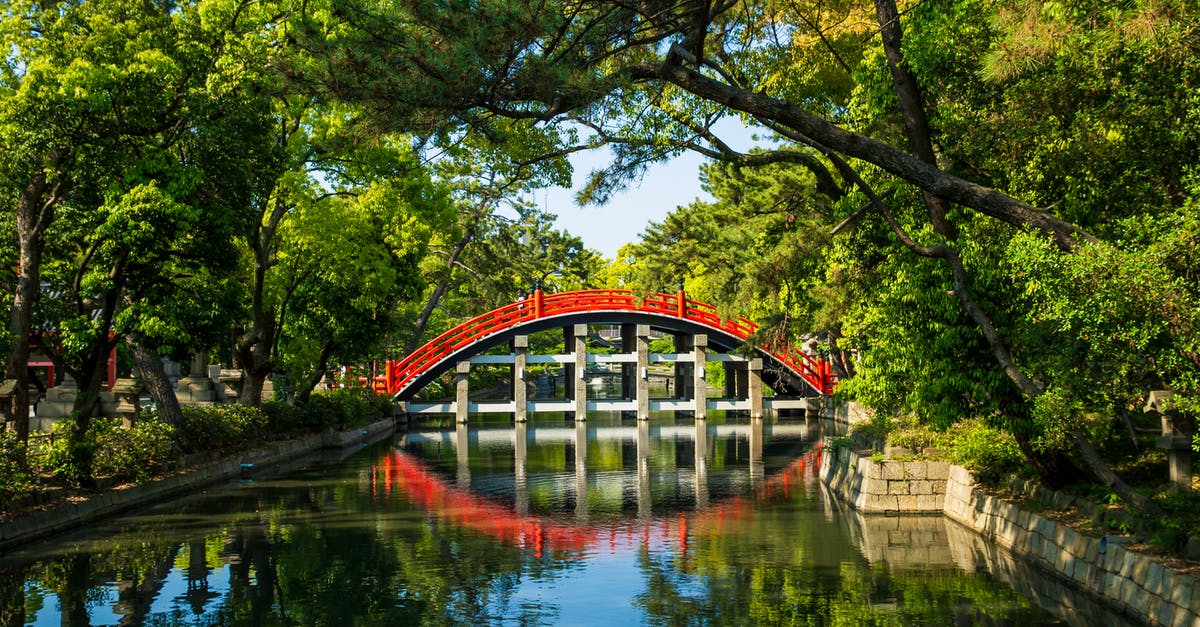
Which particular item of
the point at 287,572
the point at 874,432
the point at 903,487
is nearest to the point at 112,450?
the point at 287,572

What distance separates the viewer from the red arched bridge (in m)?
35.8

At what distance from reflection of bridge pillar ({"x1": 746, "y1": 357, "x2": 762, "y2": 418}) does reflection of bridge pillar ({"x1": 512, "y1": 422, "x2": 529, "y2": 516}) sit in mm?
8738

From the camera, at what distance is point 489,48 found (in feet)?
32.0

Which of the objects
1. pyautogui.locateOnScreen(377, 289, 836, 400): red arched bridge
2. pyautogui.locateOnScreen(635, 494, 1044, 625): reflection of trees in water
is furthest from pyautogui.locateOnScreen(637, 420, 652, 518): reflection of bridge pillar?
pyautogui.locateOnScreen(377, 289, 836, 400): red arched bridge

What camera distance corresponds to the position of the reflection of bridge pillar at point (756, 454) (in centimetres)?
2075

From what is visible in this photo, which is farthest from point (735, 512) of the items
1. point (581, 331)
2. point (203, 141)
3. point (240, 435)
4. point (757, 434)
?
point (581, 331)

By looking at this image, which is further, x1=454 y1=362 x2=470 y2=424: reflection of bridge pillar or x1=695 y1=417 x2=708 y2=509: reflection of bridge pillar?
x1=454 y1=362 x2=470 y2=424: reflection of bridge pillar

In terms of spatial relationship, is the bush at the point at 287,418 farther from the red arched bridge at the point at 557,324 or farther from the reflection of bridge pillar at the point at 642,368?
the reflection of bridge pillar at the point at 642,368

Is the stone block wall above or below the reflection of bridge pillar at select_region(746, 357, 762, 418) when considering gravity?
below

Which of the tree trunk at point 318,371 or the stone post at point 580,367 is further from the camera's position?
the stone post at point 580,367

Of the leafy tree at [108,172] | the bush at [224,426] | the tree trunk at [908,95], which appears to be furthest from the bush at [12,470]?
the tree trunk at [908,95]

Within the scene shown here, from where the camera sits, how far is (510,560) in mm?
12539

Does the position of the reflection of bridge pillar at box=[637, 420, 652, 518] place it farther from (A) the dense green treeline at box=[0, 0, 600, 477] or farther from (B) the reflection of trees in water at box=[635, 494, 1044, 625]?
(A) the dense green treeline at box=[0, 0, 600, 477]

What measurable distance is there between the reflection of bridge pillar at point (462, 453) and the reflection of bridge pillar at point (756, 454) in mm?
5990
